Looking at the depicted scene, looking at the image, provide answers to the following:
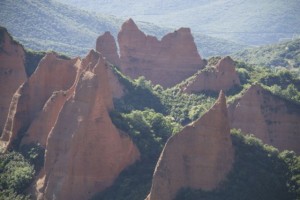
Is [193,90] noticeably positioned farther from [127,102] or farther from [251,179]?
[251,179]

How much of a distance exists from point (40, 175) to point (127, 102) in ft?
62.8

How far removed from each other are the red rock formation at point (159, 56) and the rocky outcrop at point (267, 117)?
55.1 ft

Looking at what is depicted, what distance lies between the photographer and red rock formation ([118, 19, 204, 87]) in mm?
78000

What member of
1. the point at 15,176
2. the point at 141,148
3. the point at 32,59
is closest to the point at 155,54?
the point at 32,59

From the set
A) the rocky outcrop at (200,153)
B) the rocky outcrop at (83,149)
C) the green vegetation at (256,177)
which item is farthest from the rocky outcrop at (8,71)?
the green vegetation at (256,177)

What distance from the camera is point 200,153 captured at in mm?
44125

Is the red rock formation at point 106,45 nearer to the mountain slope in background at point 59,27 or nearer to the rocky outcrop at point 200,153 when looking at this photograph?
the rocky outcrop at point 200,153

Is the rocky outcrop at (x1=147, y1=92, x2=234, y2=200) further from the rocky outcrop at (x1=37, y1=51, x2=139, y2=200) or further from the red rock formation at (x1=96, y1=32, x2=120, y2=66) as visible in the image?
the red rock formation at (x1=96, y1=32, x2=120, y2=66)

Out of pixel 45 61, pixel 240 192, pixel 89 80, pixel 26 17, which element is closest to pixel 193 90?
pixel 45 61

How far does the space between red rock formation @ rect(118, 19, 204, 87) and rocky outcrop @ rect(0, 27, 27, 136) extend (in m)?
19.1

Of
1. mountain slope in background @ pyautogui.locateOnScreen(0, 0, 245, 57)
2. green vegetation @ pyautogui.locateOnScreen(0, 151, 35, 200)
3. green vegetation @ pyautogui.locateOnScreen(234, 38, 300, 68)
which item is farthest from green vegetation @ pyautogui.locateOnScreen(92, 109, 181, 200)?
mountain slope in background @ pyautogui.locateOnScreen(0, 0, 245, 57)

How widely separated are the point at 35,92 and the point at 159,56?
25.6 m

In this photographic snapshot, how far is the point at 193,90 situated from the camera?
7144 centimetres

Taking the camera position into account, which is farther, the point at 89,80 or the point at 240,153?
the point at 89,80
